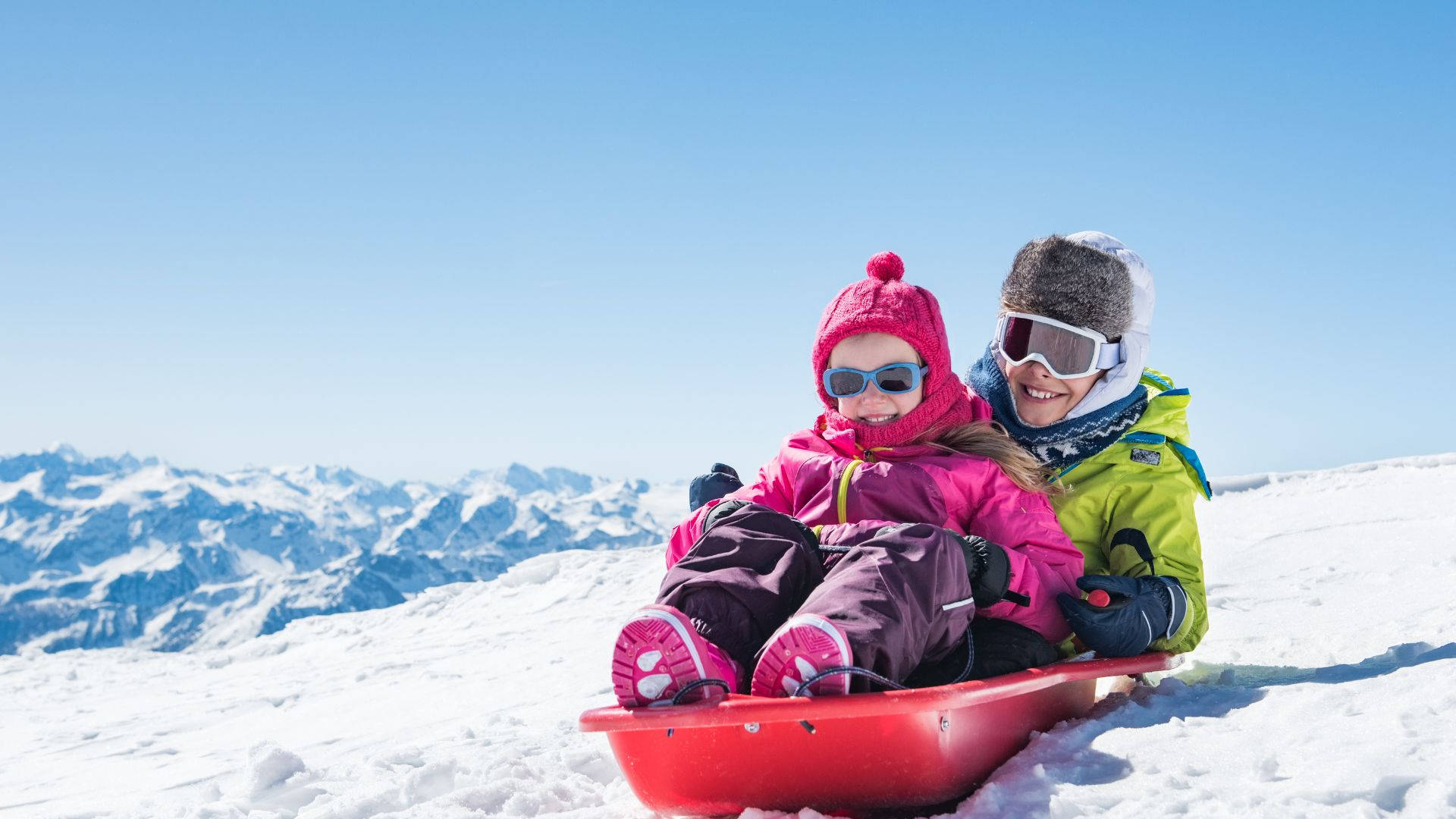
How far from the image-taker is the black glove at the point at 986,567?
2.47 metres

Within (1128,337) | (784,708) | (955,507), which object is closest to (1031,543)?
(955,507)

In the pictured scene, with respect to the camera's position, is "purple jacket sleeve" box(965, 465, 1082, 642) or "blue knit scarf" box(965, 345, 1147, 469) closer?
"purple jacket sleeve" box(965, 465, 1082, 642)

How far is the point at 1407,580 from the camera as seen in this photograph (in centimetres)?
454

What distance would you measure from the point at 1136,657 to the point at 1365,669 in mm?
670

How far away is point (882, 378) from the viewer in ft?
9.68

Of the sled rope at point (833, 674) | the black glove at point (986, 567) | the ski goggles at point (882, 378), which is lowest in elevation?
the sled rope at point (833, 674)

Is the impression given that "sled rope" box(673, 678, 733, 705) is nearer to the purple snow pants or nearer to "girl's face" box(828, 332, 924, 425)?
the purple snow pants

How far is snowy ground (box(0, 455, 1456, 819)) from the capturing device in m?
2.04

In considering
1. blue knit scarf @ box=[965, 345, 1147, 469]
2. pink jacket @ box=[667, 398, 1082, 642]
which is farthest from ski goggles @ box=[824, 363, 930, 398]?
blue knit scarf @ box=[965, 345, 1147, 469]

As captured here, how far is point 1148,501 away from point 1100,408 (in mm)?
361

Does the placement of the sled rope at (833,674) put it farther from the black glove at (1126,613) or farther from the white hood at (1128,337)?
the white hood at (1128,337)

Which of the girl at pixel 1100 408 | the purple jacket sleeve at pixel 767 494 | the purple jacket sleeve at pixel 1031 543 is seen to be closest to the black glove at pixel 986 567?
the purple jacket sleeve at pixel 1031 543

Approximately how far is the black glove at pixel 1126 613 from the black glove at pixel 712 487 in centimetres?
117

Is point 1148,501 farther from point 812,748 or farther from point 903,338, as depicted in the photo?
point 812,748
